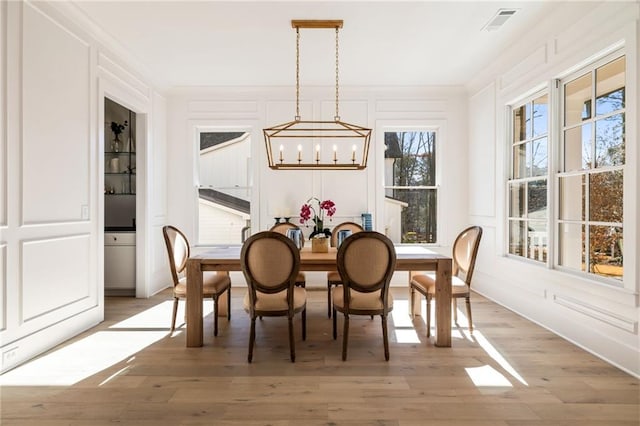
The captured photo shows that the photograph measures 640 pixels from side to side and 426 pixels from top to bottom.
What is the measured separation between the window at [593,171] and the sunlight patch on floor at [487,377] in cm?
122

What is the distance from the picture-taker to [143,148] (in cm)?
455

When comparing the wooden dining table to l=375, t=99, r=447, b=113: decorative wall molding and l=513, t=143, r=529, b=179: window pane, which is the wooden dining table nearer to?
l=513, t=143, r=529, b=179: window pane

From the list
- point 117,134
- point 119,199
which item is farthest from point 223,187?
point 117,134

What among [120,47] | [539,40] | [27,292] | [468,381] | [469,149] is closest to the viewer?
[468,381]

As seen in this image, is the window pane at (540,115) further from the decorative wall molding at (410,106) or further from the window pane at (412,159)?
the window pane at (412,159)

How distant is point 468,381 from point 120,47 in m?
4.44

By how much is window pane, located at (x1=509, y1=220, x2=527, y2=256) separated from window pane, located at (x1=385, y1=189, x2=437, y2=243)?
123 cm

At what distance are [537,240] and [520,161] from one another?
94cm

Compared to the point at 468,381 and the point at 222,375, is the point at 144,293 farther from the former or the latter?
the point at 468,381

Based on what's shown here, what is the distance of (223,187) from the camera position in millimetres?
5293

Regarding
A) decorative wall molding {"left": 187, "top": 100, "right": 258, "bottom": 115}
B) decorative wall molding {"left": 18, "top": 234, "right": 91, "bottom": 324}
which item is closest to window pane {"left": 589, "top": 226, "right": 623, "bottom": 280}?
decorative wall molding {"left": 187, "top": 100, "right": 258, "bottom": 115}

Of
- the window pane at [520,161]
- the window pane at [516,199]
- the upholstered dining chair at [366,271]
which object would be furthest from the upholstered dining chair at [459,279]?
the window pane at [520,161]

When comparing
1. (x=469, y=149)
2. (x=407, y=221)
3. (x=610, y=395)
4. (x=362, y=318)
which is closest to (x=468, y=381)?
(x=610, y=395)

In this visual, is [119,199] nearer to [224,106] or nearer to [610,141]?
[224,106]
